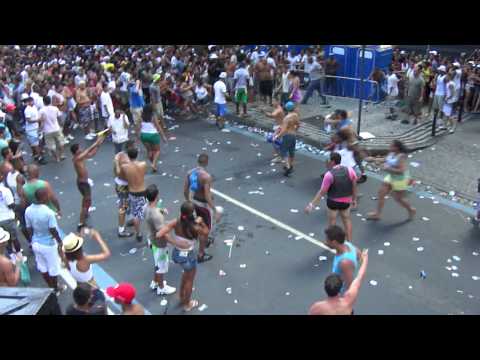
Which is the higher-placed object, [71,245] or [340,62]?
[340,62]

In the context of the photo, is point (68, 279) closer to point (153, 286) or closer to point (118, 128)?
point (153, 286)

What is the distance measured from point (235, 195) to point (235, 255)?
7.41 feet

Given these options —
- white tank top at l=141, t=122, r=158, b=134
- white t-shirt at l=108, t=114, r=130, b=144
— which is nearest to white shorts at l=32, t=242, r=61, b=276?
white t-shirt at l=108, t=114, r=130, b=144

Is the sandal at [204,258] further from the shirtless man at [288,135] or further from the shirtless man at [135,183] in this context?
the shirtless man at [288,135]

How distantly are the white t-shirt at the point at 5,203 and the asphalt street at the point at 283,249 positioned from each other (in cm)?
106

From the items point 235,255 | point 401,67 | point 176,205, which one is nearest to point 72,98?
point 176,205

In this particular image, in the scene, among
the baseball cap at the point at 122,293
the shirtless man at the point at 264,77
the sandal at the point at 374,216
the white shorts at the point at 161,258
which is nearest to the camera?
the baseball cap at the point at 122,293

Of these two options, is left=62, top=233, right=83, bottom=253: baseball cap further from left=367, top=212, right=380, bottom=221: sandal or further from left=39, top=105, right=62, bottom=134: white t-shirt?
left=39, top=105, right=62, bottom=134: white t-shirt

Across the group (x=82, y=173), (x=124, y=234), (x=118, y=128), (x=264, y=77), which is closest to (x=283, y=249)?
(x=124, y=234)

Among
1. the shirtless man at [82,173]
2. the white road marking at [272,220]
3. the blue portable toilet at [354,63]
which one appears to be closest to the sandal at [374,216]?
the white road marking at [272,220]

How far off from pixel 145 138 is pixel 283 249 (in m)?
4.39

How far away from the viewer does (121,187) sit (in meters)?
8.55

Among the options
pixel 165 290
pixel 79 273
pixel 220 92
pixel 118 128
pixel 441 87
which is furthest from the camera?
pixel 220 92

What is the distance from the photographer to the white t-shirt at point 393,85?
1473 cm
